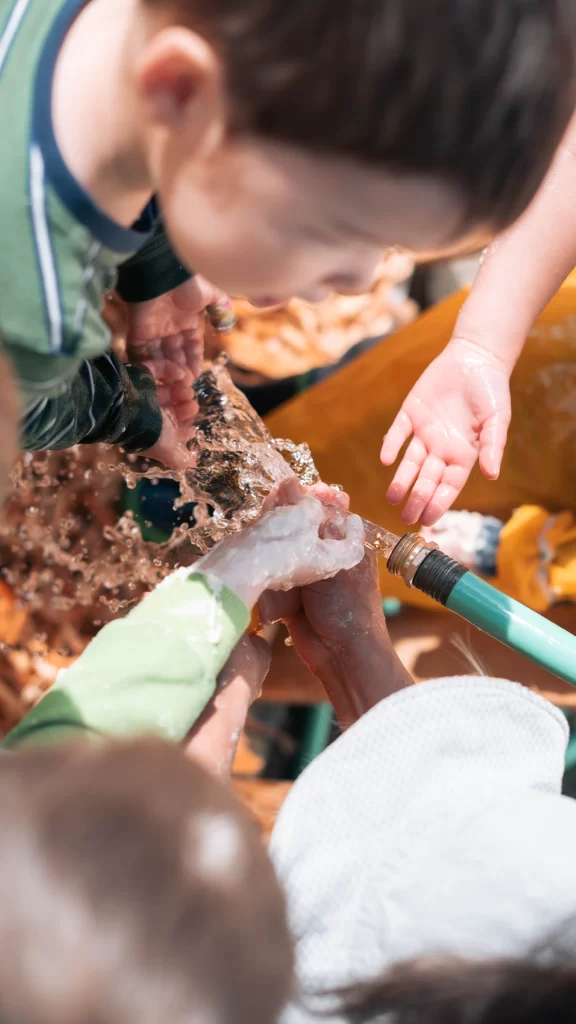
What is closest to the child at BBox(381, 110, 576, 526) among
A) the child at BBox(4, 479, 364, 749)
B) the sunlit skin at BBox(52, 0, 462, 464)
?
the child at BBox(4, 479, 364, 749)

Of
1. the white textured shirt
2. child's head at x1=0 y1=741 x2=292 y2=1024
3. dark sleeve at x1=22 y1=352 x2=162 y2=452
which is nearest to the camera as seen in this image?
child's head at x1=0 y1=741 x2=292 y2=1024

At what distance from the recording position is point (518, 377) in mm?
1044

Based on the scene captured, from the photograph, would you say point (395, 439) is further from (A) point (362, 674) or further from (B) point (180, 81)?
(B) point (180, 81)

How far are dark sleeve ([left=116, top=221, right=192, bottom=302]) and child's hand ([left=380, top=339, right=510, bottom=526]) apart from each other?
11.4 inches

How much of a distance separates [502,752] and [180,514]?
23.0 inches

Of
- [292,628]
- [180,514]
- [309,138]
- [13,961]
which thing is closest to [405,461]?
[292,628]

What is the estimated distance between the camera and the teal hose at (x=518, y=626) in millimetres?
678

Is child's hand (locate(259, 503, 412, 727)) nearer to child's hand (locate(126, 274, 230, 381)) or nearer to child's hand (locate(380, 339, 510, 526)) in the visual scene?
child's hand (locate(380, 339, 510, 526))

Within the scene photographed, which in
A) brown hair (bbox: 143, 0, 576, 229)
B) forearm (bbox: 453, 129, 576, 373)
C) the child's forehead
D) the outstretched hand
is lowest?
the outstretched hand

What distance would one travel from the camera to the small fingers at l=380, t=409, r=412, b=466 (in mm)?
858

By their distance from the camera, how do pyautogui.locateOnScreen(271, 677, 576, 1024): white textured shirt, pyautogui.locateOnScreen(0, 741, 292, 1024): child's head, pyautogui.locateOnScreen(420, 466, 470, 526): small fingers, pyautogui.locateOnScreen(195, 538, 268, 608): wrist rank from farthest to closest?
1. pyautogui.locateOnScreen(420, 466, 470, 526): small fingers
2. pyautogui.locateOnScreen(195, 538, 268, 608): wrist
3. pyautogui.locateOnScreen(271, 677, 576, 1024): white textured shirt
4. pyautogui.locateOnScreen(0, 741, 292, 1024): child's head

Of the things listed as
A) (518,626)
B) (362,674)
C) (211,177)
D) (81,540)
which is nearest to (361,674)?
(362,674)

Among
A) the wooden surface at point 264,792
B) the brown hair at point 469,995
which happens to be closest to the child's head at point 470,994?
the brown hair at point 469,995

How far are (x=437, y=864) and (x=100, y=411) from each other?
0.53 meters
